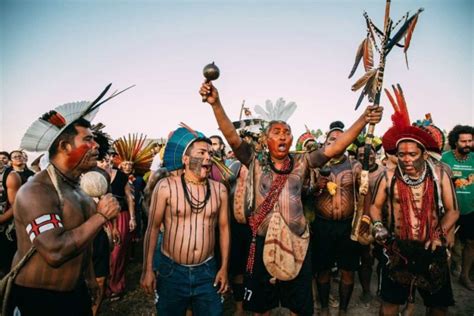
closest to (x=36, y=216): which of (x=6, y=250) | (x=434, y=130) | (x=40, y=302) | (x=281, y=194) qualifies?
(x=40, y=302)

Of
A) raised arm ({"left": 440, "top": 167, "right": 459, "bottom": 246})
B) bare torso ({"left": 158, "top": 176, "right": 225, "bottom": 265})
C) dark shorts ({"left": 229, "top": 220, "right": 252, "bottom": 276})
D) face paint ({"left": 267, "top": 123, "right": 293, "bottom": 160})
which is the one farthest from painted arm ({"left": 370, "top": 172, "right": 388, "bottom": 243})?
bare torso ({"left": 158, "top": 176, "right": 225, "bottom": 265})

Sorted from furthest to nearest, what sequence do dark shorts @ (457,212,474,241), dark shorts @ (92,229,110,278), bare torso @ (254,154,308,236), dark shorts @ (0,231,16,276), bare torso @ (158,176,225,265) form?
dark shorts @ (457,212,474,241)
dark shorts @ (0,231,16,276)
dark shorts @ (92,229,110,278)
bare torso @ (254,154,308,236)
bare torso @ (158,176,225,265)

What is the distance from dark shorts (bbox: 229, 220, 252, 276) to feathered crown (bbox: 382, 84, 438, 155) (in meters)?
2.30

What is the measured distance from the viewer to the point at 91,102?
254cm

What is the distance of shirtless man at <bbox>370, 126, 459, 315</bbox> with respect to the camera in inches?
131

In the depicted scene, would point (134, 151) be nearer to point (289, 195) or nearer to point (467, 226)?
point (289, 195)

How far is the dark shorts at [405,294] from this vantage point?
3.33m

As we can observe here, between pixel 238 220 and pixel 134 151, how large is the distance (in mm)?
2630

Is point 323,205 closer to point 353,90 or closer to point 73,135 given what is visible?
point 353,90

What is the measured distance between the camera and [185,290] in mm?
2904

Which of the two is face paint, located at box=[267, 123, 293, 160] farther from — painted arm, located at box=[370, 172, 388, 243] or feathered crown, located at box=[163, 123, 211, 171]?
painted arm, located at box=[370, 172, 388, 243]

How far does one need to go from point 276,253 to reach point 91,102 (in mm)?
2339

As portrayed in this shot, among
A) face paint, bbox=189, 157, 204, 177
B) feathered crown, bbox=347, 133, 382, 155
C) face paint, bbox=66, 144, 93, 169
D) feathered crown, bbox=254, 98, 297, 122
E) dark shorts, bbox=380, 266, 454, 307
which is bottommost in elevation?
dark shorts, bbox=380, 266, 454, 307

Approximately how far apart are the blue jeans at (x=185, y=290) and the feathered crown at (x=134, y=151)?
8.95ft
